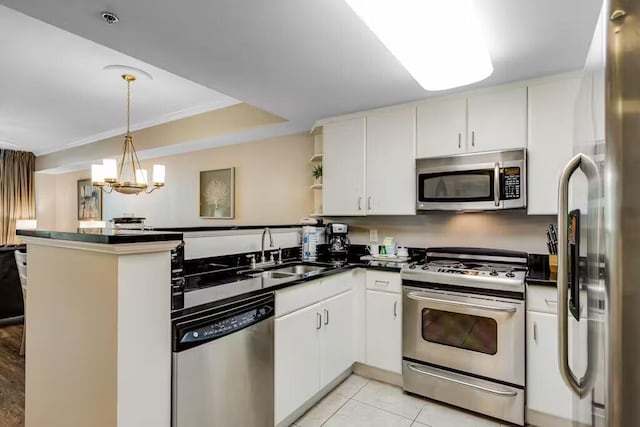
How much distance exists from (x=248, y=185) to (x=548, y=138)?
321 centimetres

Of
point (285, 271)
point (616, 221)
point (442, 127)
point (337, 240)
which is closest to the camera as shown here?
point (616, 221)

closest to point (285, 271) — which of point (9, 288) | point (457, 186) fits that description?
point (457, 186)

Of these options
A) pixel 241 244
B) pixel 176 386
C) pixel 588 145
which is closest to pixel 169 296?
pixel 176 386

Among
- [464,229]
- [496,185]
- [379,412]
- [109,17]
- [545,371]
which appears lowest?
[379,412]

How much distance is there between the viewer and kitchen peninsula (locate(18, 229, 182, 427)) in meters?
1.23

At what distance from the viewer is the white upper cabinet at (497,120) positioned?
2406 millimetres

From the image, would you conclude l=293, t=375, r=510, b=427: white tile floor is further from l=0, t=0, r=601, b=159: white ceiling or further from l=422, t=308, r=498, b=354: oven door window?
l=0, t=0, r=601, b=159: white ceiling

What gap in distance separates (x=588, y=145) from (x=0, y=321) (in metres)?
5.66

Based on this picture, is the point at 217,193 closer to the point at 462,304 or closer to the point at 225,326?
the point at 225,326

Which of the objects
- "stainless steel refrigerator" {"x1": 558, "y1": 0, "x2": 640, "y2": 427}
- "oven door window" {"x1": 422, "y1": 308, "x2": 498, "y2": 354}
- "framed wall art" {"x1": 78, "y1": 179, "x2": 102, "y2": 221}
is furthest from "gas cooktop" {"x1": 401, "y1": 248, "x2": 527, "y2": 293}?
"framed wall art" {"x1": 78, "y1": 179, "x2": 102, "y2": 221}

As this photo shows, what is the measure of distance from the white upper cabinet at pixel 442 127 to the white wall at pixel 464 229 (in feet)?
1.72

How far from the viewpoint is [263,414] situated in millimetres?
1837

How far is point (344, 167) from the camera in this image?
3.17m

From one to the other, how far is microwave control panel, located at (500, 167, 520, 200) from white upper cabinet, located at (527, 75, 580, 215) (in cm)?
10
